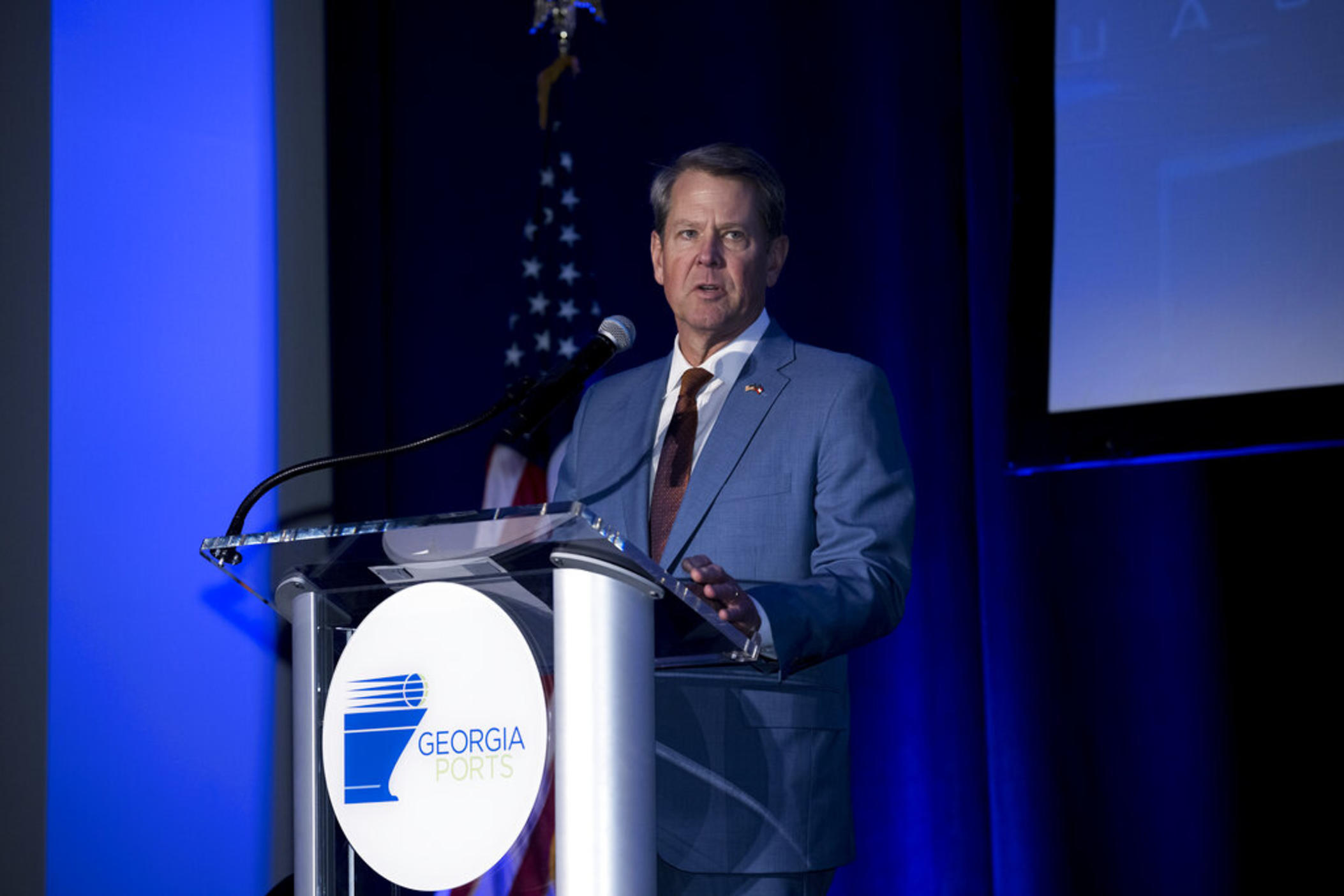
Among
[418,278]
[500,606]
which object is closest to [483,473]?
[418,278]

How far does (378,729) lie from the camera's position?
3.99 feet

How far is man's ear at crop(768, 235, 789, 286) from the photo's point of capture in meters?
2.27

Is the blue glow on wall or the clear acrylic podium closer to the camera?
the clear acrylic podium

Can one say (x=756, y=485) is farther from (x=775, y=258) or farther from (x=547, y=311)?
(x=547, y=311)

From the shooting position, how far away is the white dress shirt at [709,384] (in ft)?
6.75

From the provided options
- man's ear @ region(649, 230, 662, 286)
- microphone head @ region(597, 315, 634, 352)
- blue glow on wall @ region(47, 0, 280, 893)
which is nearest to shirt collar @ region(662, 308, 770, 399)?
man's ear @ region(649, 230, 662, 286)

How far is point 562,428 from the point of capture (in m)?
3.54

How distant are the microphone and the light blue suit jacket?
30 cm

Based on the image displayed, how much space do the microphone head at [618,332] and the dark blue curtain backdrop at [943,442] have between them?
1.34m

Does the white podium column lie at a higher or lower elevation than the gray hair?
lower

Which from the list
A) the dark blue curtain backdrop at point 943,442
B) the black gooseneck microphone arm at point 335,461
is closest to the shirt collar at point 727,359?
the black gooseneck microphone arm at point 335,461

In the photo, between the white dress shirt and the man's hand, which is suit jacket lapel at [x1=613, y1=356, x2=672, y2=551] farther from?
the man's hand

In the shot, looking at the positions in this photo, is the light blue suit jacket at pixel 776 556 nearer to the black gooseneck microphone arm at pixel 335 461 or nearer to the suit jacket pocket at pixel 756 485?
the suit jacket pocket at pixel 756 485

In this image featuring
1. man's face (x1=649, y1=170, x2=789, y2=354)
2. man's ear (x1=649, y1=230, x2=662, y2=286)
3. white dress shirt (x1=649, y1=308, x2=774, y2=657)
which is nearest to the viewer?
white dress shirt (x1=649, y1=308, x2=774, y2=657)
